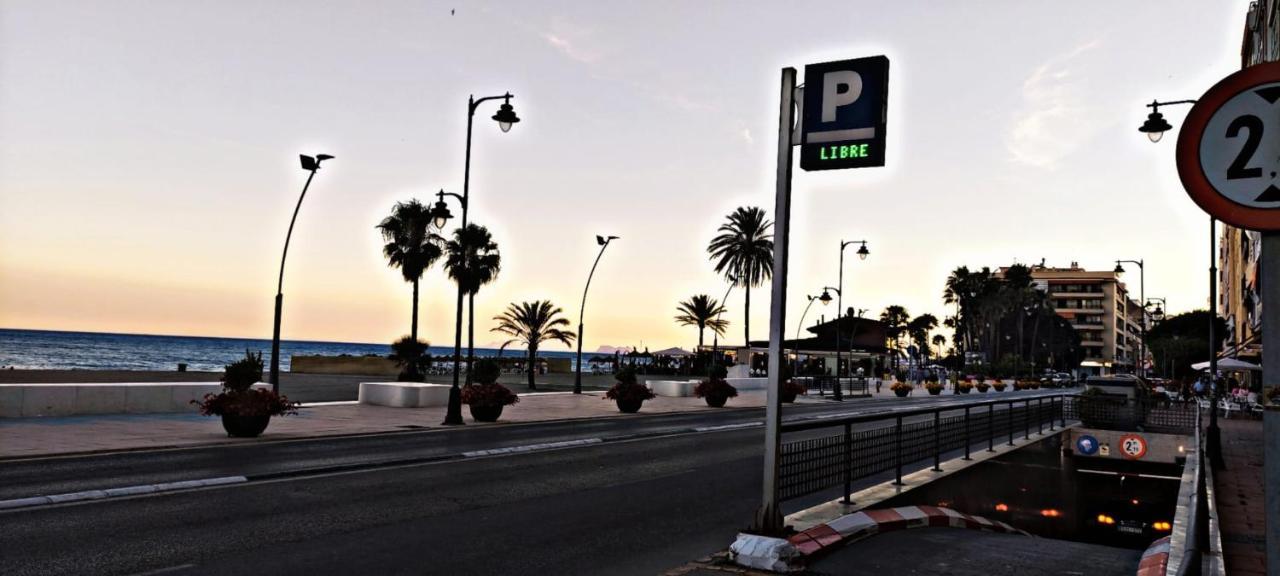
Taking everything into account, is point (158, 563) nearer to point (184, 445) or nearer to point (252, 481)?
point (252, 481)

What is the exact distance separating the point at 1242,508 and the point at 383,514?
460 inches

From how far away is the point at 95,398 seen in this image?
2219cm

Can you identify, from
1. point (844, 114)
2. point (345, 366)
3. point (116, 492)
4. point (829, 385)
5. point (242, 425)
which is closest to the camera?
point (844, 114)

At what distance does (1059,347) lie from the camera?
149750 millimetres

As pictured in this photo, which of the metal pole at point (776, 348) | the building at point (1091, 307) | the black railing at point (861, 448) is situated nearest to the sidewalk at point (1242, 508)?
the black railing at point (861, 448)

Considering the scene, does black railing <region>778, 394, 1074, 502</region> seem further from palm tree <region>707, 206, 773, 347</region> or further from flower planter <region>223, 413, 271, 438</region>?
palm tree <region>707, 206, 773, 347</region>

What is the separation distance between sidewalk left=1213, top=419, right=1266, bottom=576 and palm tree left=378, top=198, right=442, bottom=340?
140ft

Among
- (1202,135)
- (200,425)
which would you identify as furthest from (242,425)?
(1202,135)

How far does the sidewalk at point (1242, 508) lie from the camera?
8805 millimetres

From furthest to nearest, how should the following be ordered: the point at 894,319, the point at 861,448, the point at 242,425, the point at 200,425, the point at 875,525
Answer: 1. the point at 894,319
2. the point at 200,425
3. the point at 242,425
4. the point at 861,448
5. the point at 875,525

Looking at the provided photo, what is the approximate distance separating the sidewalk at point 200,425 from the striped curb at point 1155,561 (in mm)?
15600

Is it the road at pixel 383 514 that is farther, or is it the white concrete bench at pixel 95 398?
the white concrete bench at pixel 95 398

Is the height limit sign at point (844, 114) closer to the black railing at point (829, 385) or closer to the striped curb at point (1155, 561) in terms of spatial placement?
the striped curb at point (1155, 561)

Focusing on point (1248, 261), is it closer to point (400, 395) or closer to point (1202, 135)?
point (400, 395)
